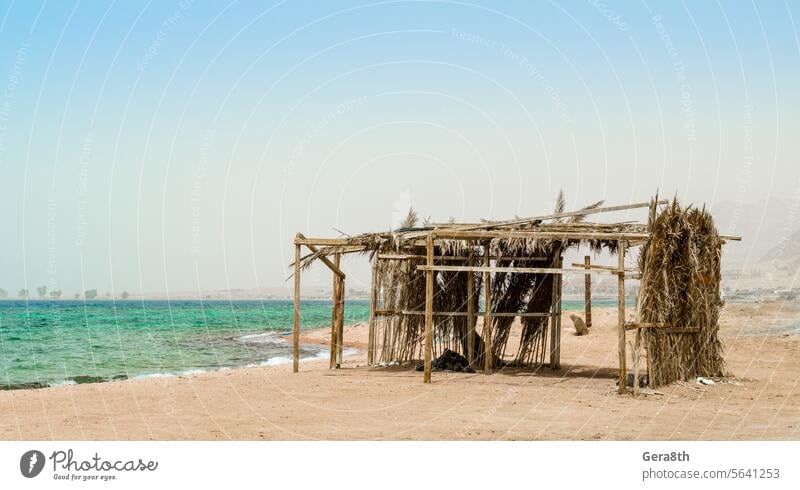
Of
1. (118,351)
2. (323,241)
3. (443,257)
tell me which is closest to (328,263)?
(323,241)

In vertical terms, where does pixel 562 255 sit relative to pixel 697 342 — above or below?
above

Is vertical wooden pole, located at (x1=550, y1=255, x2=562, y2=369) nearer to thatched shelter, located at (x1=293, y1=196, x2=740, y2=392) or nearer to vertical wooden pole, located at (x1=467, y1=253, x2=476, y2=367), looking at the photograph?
thatched shelter, located at (x1=293, y1=196, x2=740, y2=392)

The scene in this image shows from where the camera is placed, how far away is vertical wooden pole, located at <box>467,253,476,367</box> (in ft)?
53.8

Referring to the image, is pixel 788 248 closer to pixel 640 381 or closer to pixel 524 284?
pixel 524 284

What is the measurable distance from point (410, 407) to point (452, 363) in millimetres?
4771

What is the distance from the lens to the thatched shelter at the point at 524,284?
13353 mm

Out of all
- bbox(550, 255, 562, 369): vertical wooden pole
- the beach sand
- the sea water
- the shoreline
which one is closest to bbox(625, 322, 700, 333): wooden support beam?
the beach sand

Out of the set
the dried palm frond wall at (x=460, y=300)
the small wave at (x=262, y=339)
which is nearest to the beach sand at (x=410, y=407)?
the dried palm frond wall at (x=460, y=300)

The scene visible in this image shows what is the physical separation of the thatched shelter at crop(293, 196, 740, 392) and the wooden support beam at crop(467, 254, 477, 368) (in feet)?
0.08

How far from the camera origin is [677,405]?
12133 mm
